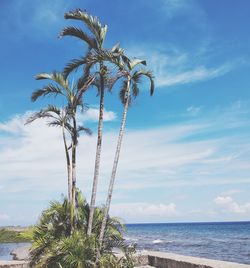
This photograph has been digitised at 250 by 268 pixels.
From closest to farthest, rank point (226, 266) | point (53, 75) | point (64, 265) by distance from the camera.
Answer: point (226, 266) → point (64, 265) → point (53, 75)

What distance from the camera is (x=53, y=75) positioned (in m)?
12.0

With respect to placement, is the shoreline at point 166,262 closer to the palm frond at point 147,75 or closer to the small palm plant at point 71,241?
the small palm plant at point 71,241

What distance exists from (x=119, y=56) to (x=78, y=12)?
1.45 metres

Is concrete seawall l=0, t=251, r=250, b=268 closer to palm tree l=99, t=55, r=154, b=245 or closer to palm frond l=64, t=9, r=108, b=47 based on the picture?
palm tree l=99, t=55, r=154, b=245

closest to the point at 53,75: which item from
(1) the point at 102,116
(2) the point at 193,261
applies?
(1) the point at 102,116

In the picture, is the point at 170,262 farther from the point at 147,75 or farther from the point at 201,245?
the point at 201,245

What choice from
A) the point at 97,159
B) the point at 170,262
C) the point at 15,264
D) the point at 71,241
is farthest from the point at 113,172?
the point at 15,264

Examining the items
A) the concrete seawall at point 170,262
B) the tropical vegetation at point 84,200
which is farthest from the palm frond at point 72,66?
the concrete seawall at point 170,262

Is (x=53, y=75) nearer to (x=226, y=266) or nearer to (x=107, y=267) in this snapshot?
(x=107, y=267)

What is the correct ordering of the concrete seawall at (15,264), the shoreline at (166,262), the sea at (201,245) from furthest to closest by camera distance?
the sea at (201,245) → the concrete seawall at (15,264) → the shoreline at (166,262)

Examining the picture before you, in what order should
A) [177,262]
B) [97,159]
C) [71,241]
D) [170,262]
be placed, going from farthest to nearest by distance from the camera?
[97,159], [170,262], [177,262], [71,241]

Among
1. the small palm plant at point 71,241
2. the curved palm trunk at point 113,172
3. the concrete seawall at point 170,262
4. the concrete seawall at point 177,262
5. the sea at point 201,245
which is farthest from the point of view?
the sea at point 201,245

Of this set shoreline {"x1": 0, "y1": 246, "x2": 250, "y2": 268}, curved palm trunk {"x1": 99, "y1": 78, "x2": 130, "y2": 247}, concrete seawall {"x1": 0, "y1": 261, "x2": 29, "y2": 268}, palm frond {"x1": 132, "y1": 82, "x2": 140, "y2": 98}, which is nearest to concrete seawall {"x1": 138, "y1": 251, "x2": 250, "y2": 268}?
shoreline {"x1": 0, "y1": 246, "x2": 250, "y2": 268}

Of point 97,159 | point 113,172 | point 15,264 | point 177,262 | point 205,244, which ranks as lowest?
point 177,262
